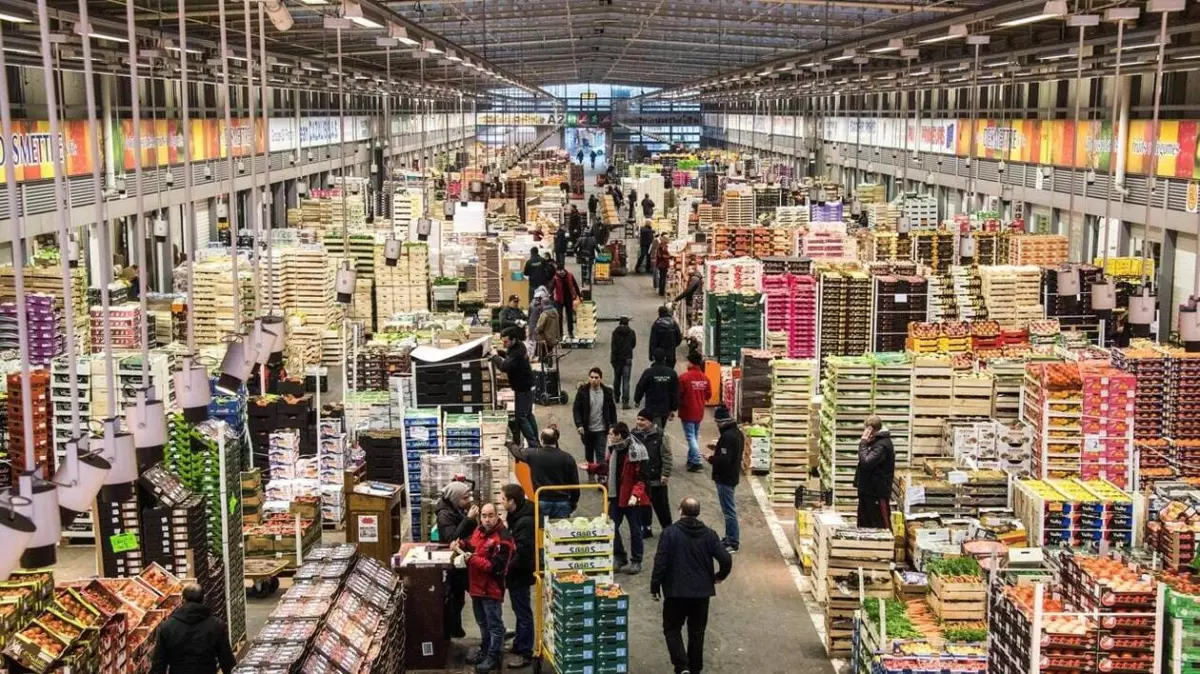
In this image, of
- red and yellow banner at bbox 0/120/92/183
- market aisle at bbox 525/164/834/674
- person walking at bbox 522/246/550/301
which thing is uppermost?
red and yellow banner at bbox 0/120/92/183

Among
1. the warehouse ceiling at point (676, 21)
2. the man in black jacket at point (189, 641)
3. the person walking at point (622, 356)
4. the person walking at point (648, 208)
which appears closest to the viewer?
the man in black jacket at point (189, 641)

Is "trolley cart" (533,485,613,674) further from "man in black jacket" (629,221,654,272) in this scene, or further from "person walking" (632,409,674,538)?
"man in black jacket" (629,221,654,272)

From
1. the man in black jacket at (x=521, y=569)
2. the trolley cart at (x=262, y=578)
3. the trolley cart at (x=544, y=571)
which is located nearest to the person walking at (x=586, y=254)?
the trolley cart at (x=262, y=578)

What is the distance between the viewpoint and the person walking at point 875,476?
1201 centimetres

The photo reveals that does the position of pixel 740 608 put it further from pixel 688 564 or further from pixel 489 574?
pixel 489 574

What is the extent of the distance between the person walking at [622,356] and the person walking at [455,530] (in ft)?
24.0

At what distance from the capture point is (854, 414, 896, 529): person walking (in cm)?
1201

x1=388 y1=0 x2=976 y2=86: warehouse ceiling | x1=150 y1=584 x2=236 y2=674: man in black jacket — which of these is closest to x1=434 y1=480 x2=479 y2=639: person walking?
x1=150 y1=584 x2=236 y2=674: man in black jacket

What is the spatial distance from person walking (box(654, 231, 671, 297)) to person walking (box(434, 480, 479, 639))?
17954mm

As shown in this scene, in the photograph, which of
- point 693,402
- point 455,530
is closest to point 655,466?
point 455,530

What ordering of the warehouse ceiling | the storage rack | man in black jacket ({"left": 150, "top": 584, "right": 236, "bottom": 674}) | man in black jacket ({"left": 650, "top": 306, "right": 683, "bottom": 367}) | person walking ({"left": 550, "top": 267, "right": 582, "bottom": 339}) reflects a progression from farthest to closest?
the warehouse ceiling < person walking ({"left": 550, "top": 267, "right": 582, "bottom": 339}) < man in black jacket ({"left": 650, "top": 306, "right": 683, "bottom": 367}) < the storage rack < man in black jacket ({"left": 150, "top": 584, "right": 236, "bottom": 674})

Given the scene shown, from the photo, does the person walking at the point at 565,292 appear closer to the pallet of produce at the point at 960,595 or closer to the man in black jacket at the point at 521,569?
the man in black jacket at the point at 521,569

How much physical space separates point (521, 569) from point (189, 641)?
2.63 metres

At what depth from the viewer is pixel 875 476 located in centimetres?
1203
